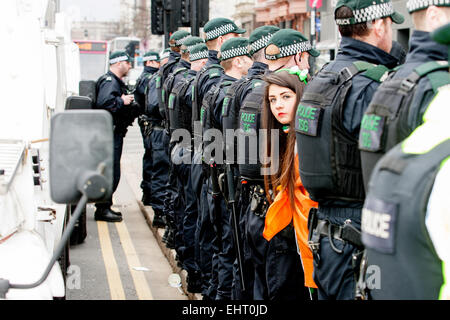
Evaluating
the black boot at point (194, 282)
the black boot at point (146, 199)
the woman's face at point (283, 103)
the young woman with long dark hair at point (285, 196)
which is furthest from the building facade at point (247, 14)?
the woman's face at point (283, 103)

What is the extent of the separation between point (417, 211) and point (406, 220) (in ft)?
0.14

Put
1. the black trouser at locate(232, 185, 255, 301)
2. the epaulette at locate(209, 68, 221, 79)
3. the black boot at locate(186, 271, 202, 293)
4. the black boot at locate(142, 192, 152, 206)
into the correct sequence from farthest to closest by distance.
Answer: the black boot at locate(142, 192, 152, 206)
the black boot at locate(186, 271, 202, 293)
the epaulette at locate(209, 68, 221, 79)
the black trouser at locate(232, 185, 255, 301)

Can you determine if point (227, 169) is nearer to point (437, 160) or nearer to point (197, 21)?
point (437, 160)

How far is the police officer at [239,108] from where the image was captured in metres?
5.83

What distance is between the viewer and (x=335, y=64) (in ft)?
13.9

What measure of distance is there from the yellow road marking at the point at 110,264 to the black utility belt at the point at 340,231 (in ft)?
12.4

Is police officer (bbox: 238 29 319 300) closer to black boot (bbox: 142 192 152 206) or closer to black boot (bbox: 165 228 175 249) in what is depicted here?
black boot (bbox: 165 228 175 249)

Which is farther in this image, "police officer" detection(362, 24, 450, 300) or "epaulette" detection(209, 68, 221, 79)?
"epaulette" detection(209, 68, 221, 79)

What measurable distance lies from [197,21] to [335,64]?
851cm

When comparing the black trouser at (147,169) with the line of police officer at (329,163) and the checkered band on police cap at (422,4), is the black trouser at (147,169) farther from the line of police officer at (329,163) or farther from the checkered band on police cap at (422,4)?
the checkered band on police cap at (422,4)

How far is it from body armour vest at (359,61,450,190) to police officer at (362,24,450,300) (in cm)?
80

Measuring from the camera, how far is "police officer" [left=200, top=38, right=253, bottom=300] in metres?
6.41

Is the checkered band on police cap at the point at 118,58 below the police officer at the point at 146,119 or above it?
above

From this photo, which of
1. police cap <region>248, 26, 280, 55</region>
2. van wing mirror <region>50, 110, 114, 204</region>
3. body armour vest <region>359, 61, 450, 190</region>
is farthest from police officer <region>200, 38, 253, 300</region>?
van wing mirror <region>50, 110, 114, 204</region>
